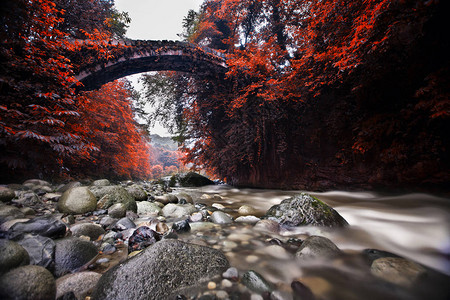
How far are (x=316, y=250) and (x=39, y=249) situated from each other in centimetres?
255

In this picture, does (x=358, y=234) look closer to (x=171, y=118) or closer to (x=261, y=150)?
(x=261, y=150)

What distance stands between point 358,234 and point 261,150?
514cm

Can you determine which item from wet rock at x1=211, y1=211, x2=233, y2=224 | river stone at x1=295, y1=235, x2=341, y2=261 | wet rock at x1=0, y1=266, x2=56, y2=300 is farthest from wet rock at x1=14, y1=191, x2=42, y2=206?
river stone at x1=295, y1=235, x2=341, y2=261

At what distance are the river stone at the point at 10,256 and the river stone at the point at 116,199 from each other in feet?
6.94

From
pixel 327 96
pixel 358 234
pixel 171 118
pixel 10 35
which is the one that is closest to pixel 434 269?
pixel 358 234

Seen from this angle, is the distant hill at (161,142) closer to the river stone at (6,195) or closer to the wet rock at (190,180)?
the wet rock at (190,180)

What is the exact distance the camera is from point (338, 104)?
4.83m

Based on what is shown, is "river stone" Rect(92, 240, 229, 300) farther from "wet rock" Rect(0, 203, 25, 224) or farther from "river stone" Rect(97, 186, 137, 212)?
"river stone" Rect(97, 186, 137, 212)

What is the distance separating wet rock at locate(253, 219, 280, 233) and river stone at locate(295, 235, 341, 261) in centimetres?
69

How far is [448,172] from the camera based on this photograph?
3.10 meters

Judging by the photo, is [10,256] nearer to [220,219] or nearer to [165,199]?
[220,219]

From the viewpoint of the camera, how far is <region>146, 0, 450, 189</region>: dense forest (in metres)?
3.00

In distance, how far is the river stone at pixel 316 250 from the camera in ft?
5.32

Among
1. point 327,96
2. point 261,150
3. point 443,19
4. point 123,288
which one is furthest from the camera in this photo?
point 261,150
